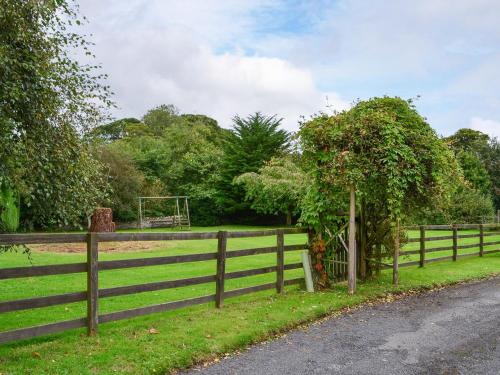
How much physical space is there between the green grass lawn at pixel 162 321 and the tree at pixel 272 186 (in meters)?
17.1

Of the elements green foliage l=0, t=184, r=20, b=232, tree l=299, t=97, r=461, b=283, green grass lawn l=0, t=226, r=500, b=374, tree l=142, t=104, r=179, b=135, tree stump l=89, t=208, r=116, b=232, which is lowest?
green grass lawn l=0, t=226, r=500, b=374

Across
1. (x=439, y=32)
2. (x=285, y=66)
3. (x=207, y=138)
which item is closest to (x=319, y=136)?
(x=439, y=32)

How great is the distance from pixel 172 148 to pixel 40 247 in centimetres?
2481

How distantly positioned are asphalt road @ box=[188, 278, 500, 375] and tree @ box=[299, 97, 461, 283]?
2.01 m

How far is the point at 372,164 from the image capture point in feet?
28.2

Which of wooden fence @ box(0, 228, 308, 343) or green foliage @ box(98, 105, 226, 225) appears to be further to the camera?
green foliage @ box(98, 105, 226, 225)

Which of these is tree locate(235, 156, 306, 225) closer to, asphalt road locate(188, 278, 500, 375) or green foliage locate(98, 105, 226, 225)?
green foliage locate(98, 105, 226, 225)

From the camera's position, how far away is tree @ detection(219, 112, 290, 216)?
35844mm

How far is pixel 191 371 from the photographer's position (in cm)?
478

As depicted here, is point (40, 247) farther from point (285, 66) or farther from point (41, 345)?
point (41, 345)

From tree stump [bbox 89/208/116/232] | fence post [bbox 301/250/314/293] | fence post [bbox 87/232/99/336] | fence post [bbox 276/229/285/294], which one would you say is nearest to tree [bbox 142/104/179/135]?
tree stump [bbox 89/208/116/232]

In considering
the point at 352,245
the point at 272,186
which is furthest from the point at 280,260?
the point at 272,186

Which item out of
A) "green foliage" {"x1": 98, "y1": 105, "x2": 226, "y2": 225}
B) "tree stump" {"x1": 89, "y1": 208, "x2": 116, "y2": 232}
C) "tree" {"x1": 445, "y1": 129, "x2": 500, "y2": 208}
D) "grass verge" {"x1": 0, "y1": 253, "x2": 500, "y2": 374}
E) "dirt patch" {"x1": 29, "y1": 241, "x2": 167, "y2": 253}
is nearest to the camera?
"grass verge" {"x1": 0, "y1": 253, "x2": 500, "y2": 374}

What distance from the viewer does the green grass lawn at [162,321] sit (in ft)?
15.5
